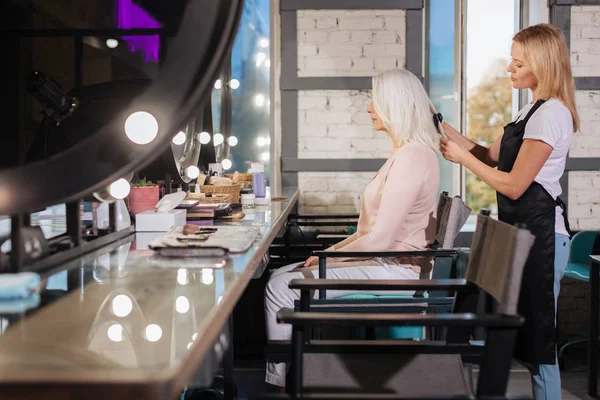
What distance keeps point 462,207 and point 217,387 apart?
151 cm

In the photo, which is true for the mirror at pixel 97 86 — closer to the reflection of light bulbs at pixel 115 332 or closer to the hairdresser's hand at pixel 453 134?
the reflection of light bulbs at pixel 115 332

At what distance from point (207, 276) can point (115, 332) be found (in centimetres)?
43

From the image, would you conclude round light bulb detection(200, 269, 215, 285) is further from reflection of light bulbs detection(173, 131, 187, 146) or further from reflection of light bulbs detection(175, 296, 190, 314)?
reflection of light bulbs detection(173, 131, 187, 146)

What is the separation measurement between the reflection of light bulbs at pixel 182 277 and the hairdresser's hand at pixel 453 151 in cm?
156

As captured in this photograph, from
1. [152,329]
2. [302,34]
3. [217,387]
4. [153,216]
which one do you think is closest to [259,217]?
[153,216]

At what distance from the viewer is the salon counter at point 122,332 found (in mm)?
679

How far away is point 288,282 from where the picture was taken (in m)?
2.53

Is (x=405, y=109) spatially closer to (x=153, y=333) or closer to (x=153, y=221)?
(x=153, y=221)

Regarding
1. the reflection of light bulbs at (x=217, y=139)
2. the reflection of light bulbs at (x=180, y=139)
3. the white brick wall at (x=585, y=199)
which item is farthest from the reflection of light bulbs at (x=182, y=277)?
the white brick wall at (x=585, y=199)

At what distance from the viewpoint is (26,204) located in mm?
791

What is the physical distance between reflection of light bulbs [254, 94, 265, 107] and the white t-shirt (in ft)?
9.63

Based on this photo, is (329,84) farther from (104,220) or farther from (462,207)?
(104,220)

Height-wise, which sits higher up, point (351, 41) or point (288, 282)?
point (351, 41)

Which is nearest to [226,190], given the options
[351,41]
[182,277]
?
[351,41]
